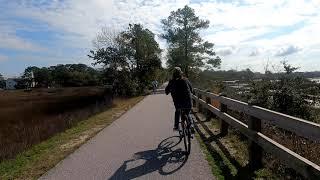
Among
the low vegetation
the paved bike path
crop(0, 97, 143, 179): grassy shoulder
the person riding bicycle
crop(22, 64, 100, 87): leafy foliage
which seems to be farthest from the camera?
crop(22, 64, 100, 87): leafy foliage

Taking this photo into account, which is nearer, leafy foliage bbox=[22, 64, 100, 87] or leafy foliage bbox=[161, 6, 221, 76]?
leafy foliage bbox=[161, 6, 221, 76]

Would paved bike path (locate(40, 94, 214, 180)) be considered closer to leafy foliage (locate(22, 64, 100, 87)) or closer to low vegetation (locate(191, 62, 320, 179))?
low vegetation (locate(191, 62, 320, 179))

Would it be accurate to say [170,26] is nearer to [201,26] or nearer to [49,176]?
[201,26]

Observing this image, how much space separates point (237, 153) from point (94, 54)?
46.0m

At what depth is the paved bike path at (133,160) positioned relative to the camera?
7863 millimetres

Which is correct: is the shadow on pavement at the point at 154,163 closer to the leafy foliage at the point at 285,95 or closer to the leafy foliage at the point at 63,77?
Result: the leafy foliage at the point at 285,95

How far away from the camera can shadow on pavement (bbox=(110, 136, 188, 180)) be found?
7.93 meters

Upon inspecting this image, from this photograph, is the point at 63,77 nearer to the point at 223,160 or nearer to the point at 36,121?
the point at 36,121

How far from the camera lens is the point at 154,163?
8766mm

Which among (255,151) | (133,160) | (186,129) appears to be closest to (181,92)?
(186,129)

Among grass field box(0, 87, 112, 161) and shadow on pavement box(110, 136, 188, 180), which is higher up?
shadow on pavement box(110, 136, 188, 180)

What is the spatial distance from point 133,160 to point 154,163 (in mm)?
571

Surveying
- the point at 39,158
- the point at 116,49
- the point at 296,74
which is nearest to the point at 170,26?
the point at 116,49

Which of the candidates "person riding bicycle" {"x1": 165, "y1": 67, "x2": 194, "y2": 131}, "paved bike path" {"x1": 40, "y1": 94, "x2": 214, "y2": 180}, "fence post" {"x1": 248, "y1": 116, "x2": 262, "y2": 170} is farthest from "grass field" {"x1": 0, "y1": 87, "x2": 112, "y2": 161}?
"fence post" {"x1": 248, "y1": 116, "x2": 262, "y2": 170}
